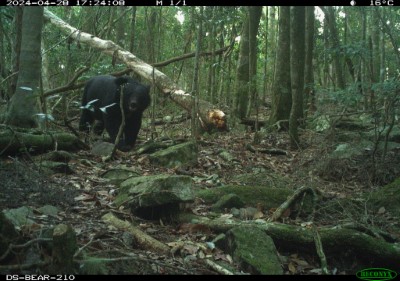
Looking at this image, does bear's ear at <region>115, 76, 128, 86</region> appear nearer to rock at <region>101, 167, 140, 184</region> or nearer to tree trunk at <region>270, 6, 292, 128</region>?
rock at <region>101, 167, 140, 184</region>

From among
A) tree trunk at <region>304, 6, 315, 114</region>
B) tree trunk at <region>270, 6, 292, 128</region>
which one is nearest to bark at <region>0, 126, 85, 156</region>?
tree trunk at <region>270, 6, 292, 128</region>

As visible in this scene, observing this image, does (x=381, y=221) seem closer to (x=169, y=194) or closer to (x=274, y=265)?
(x=274, y=265)

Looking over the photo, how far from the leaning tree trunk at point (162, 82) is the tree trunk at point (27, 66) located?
142cm

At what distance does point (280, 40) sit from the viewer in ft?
30.2

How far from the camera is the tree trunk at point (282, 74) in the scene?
8.90 meters

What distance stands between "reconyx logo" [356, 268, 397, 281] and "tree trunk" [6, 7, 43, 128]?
15.7ft

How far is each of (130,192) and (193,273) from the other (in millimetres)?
1632

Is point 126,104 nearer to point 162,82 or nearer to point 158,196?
point 162,82

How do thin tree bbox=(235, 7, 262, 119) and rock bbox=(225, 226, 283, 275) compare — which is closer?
rock bbox=(225, 226, 283, 275)

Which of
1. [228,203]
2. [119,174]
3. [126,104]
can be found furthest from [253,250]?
[126,104]

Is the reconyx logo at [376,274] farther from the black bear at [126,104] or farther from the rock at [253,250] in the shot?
the black bear at [126,104]

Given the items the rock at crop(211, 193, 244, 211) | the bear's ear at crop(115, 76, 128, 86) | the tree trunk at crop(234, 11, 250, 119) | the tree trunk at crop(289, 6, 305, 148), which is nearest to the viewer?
the rock at crop(211, 193, 244, 211)

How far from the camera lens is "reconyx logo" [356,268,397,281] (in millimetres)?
3619

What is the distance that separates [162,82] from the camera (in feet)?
31.6
